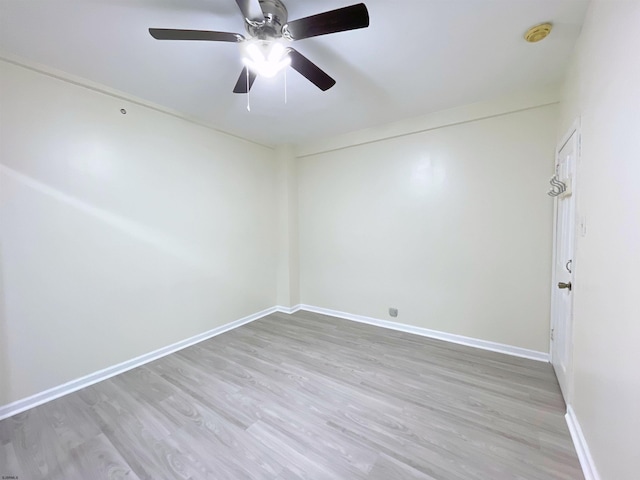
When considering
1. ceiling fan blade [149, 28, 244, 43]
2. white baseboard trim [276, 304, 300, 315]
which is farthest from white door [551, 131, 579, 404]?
white baseboard trim [276, 304, 300, 315]

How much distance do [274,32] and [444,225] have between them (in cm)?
247

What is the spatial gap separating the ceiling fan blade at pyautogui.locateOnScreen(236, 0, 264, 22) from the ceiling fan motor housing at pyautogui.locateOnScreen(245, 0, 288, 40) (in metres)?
0.04

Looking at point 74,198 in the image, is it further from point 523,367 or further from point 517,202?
point 523,367

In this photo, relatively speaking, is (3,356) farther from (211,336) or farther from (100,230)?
(211,336)

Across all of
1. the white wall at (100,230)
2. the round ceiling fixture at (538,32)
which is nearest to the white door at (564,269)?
the round ceiling fixture at (538,32)

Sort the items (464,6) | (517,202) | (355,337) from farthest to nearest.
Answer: (355,337)
(517,202)
(464,6)

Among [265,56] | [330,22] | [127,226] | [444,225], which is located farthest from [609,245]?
[127,226]

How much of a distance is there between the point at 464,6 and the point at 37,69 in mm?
3022

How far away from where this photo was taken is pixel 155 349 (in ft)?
8.94

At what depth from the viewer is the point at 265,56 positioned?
1.65 meters

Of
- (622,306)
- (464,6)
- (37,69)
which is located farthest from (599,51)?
(37,69)

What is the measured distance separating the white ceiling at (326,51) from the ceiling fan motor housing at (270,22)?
0.30 feet

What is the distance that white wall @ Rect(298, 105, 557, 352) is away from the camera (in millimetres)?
2551

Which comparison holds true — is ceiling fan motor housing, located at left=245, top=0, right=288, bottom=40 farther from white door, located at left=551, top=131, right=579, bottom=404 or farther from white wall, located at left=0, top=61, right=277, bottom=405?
white door, located at left=551, top=131, right=579, bottom=404
